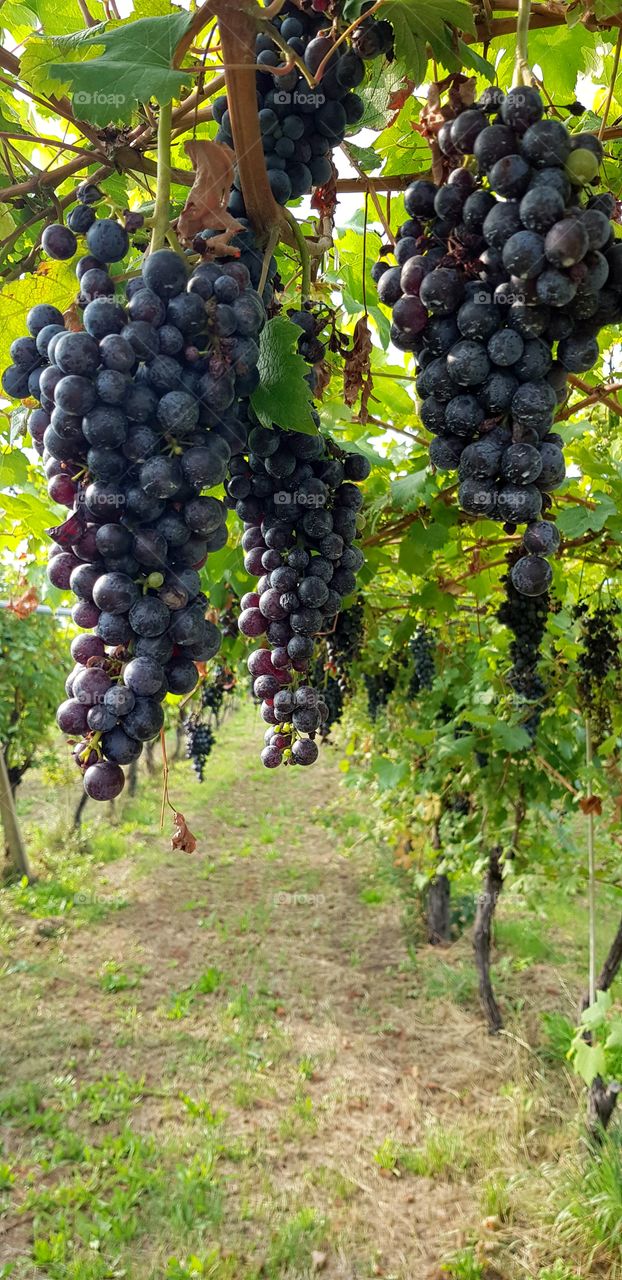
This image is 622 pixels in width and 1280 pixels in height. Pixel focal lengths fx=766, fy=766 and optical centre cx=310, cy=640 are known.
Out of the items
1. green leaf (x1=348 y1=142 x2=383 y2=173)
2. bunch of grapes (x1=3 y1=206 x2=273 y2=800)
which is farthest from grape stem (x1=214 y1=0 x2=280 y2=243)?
green leaf (x1=348 y1=142 x2=383 y2=173)

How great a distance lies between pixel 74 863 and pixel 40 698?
256cm

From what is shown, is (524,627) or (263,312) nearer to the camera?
(263,312)

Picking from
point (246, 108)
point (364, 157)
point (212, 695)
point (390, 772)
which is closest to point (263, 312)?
point (246, 108)

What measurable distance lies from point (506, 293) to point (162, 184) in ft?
1.53

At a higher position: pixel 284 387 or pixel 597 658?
pixel 284 387

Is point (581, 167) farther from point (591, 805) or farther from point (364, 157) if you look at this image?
point (591, 805)

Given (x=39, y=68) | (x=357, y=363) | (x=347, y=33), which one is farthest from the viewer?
(x=357, y=363)

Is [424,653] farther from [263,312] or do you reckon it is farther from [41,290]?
[263,312]

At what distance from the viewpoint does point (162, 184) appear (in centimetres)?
99

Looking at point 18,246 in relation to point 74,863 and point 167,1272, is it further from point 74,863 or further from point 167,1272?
point 74,863

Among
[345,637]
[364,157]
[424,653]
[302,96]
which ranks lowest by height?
[424,653]

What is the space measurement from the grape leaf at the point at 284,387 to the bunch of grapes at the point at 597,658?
11.1 feet

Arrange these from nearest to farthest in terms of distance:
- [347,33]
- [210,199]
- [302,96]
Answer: [210,199] < [347,33] < [302,96]

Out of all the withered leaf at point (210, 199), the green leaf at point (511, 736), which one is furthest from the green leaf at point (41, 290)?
the green leaf at point (511, 736)
